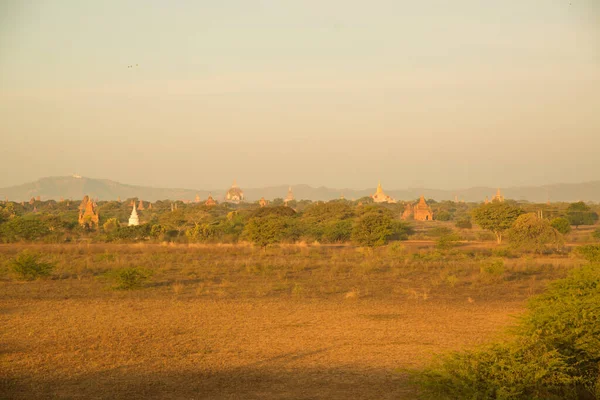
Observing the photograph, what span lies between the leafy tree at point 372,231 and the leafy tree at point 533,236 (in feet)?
20.3

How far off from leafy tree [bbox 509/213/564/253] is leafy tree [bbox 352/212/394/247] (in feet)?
20.3

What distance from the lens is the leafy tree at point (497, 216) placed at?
3825 cm

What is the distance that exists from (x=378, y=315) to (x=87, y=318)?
6.03 m

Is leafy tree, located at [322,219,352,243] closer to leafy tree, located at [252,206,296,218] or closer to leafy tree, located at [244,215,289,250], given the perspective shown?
leafy tree, located at [244,215,289,250]

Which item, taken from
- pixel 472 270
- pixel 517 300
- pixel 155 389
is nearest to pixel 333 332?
pixel 155 389

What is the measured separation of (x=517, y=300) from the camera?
16484 millimetres

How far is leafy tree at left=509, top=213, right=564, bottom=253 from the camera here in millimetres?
31031

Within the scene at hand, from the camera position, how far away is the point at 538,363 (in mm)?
6965

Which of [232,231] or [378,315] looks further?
[232,231]

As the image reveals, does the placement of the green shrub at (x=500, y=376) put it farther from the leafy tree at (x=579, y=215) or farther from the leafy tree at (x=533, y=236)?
the leafy tree at (x=579, y=215)

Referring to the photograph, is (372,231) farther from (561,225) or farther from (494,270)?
(561,225)

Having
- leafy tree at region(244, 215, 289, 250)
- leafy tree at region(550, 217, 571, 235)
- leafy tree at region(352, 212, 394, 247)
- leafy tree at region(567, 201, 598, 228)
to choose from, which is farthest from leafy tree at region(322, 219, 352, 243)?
leafy tree at region(567, 201, 598, 228)

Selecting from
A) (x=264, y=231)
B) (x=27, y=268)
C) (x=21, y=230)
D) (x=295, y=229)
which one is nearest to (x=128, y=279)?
(x=27, y=268)

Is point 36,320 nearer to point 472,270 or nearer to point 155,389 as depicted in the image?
point 155,389
